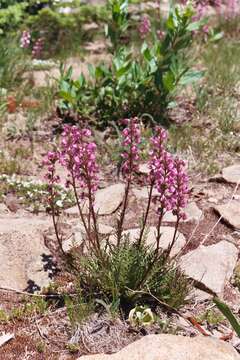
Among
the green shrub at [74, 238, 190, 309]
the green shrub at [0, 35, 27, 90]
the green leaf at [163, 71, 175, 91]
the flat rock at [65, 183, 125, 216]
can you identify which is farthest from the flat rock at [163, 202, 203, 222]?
the green shrub at [0, 35, 27, 90]

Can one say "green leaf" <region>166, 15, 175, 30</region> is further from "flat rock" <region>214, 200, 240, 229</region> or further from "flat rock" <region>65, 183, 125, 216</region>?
"flat rock" <region>214, 200, 240, 229</region>

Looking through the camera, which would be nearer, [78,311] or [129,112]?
[78,311]

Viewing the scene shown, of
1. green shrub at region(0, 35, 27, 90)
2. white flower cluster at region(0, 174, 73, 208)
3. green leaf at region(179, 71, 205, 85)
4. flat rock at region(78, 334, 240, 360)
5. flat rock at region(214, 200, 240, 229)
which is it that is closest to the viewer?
flat rock at region(78, 334, 240, 360)

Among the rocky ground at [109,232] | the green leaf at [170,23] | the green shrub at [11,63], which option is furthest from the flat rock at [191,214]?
the green shrub at [11,63]

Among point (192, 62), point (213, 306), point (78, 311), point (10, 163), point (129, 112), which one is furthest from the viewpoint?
point (192, 62)

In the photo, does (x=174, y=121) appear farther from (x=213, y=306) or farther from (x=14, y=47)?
(x=213, y=306)

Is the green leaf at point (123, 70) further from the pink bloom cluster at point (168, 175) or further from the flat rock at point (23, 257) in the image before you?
the pink bloom cluster at point (168, 175)

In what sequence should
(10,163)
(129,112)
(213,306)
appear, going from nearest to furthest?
(213,306) < (10,163) < (129,112)

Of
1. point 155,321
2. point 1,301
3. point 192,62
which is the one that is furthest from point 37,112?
point 155,321
